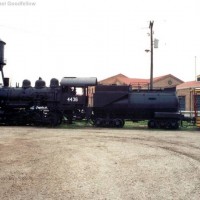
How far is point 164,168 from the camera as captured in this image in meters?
7.63

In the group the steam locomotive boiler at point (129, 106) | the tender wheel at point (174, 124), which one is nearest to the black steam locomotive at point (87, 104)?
the steam locomotive boiler at point (129, 106)

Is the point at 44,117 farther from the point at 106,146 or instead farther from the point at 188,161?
the point at 188,161

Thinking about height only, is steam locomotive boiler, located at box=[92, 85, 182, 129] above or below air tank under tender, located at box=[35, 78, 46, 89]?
below

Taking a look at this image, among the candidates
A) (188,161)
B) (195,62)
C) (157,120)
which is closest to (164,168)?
(188,161)

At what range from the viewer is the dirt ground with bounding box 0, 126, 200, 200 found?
18.3 feet

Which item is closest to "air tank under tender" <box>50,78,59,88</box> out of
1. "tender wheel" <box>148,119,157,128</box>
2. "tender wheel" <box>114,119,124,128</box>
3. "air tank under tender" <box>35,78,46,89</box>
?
"air tank under tender" <box>35,78,46,89</box>

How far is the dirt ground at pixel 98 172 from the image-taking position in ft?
18.3

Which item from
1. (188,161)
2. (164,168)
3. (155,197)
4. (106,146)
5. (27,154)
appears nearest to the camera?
(155,197)

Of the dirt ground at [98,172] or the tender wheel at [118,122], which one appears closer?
the dirt ground at [98,172]

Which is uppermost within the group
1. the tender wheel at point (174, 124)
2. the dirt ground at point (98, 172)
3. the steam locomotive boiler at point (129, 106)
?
the steam locomotive boiler at point (129, 106)

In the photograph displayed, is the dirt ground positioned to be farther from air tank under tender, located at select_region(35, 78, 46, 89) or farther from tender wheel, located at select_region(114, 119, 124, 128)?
air tank under tender, located at select_region(35, 78, 46, 89)

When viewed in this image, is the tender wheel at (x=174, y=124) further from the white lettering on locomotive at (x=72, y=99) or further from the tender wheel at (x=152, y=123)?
the white lettering on locomotive at (x=72, y=99)

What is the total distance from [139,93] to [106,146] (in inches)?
399

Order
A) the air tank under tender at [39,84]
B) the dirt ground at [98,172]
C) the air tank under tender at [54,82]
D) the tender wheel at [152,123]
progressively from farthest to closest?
the air tank under tender at [39,84] < the air tank under tender at [54,82] < the tender wheel at [152,123] < the dirt ground at [98,172]
